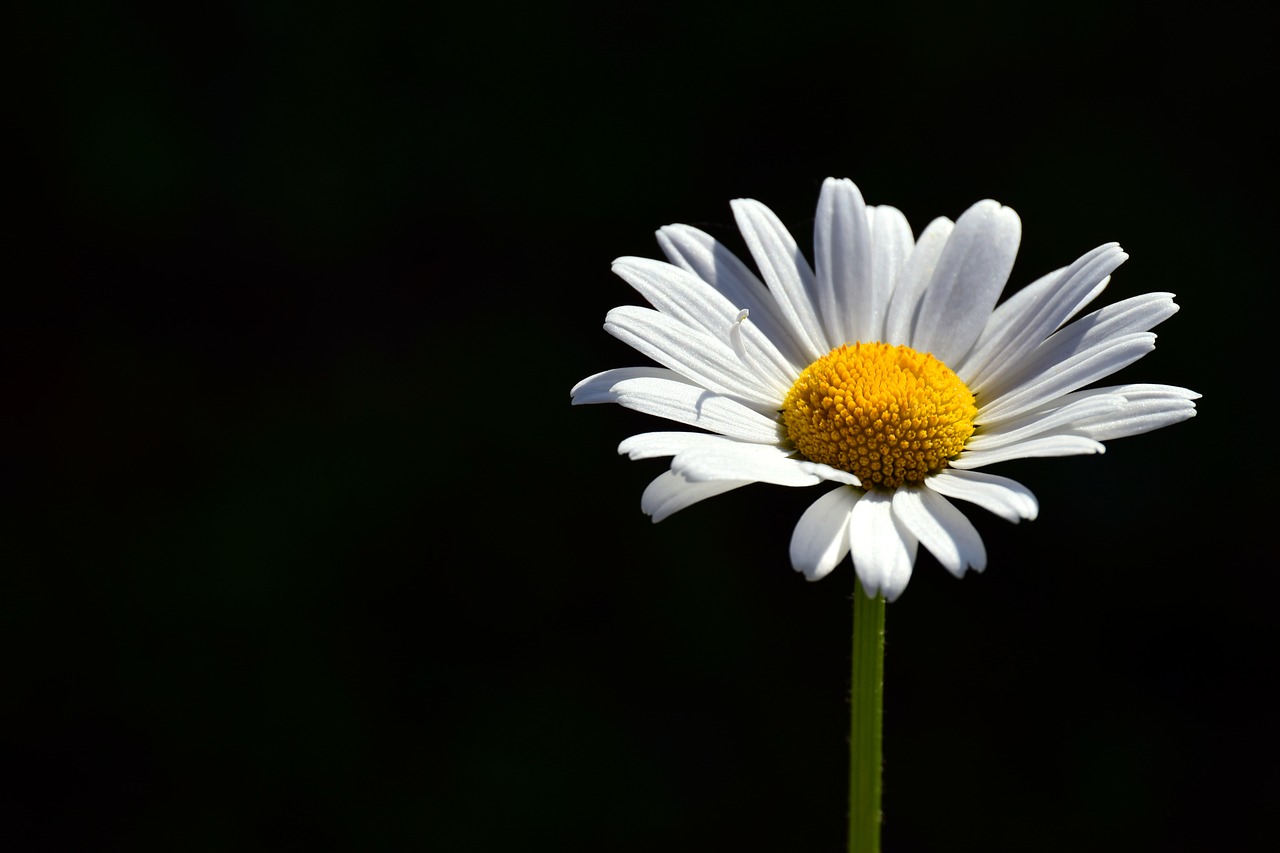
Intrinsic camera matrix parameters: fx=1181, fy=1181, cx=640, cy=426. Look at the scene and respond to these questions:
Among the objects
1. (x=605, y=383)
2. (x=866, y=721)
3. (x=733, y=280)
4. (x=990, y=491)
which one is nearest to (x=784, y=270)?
(x=733, y=280)

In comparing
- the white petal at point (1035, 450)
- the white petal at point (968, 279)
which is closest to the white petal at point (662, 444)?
the white petal at point (1035, 450)

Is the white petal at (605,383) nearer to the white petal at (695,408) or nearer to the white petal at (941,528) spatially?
the white petal at (695,408)

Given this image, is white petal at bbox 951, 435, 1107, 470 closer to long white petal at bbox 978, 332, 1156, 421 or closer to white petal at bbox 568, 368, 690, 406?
long white petal at bbox 978, 332, 1156, 421

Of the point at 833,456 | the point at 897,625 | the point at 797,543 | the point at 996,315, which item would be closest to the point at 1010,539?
the point at 897,625

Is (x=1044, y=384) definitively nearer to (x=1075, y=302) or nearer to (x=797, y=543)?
(x=1075, y=302)

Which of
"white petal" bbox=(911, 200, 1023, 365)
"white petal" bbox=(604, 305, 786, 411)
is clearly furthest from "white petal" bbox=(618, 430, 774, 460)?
"white petal" bbox=(911, 200, 1023, 365)
